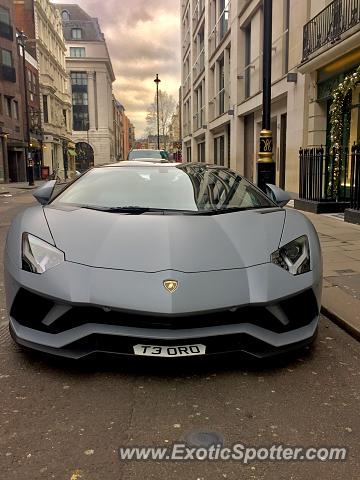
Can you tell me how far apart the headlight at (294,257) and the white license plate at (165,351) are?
0.77 m

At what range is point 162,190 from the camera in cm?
387

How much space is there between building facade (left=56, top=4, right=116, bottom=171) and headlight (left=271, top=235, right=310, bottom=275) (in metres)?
91.4

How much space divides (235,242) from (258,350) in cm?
70

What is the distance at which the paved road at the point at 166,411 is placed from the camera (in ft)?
6.46

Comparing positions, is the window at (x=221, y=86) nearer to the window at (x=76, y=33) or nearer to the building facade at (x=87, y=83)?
the building facade at (x=87, y=83)

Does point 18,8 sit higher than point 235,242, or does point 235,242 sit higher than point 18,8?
point 18,8

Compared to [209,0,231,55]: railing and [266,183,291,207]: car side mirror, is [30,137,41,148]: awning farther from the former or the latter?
[266,183,291,207]: car side mirror

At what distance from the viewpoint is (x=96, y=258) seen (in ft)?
8.92

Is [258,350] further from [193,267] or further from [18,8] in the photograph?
[18,8]

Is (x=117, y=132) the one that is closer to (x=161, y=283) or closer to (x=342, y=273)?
(x=342, y=273)

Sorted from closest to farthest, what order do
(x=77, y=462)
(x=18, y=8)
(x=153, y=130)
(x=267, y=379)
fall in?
(x=77, y=462) → (x=267, y=379) → (x=18, y=8) → (x=153, y=130)

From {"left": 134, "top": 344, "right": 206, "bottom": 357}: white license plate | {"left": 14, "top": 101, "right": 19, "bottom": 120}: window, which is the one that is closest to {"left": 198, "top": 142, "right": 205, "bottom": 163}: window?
{"left": 14, "top": 101, "right": 19, "bottom": 120}: window

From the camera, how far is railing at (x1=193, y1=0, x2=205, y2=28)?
32.5 meters

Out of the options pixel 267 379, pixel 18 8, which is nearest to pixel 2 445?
pixel 267 379
